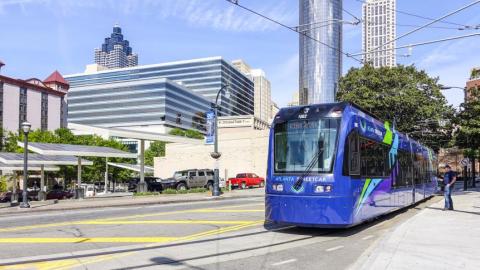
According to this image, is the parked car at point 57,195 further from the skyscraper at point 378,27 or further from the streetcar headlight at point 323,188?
the streetcar headlight at point 323,188

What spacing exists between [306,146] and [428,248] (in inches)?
145

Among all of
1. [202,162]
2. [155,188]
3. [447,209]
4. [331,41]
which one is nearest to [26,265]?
[447,209]

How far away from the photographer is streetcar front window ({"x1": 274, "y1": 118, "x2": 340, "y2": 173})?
11.5 m

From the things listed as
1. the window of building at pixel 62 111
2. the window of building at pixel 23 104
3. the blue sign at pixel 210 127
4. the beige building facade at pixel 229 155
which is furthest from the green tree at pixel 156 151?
the blue sign at pixel 210 127

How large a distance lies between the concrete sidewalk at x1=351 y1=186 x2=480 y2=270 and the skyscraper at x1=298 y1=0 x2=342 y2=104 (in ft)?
25.9

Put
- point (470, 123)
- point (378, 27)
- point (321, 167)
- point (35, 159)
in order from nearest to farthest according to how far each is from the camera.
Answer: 1. point (321, 167)
2. point (378, 27)
3. point (35, 159)
4. point (470, 123)

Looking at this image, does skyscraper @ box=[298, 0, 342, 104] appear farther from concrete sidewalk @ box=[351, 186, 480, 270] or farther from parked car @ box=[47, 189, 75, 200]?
parked car @ box=[47, 189, 75, 200]

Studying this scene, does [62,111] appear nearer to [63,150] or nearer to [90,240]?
[63,150]

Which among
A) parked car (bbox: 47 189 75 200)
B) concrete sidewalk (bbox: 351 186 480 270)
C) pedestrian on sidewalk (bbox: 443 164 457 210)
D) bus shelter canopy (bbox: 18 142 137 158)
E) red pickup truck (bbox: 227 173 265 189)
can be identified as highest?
bus shelter canopy (bbox: 18 142 137 158)

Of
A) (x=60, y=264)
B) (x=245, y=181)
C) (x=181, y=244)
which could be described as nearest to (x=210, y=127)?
(x=245, y=181)

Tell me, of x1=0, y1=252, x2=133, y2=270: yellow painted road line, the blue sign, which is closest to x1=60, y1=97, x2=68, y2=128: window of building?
the blue sign

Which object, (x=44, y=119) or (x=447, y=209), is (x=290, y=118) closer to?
(x=447, y=209)

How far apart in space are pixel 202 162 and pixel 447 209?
160 ft

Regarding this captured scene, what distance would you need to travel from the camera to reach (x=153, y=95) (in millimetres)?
140000
